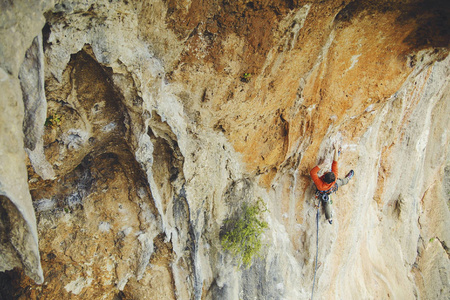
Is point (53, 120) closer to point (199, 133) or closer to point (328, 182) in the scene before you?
point (199, 133)

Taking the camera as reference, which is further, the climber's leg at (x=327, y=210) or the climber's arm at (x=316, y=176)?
the climber's leg at (x=327, y=210)

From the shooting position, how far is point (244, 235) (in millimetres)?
5367

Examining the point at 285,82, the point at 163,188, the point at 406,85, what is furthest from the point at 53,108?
the point at 406,85

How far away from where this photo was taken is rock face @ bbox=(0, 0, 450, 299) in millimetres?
2758

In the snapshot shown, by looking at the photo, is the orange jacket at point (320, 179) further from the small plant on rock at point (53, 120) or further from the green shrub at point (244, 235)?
the small plant on rock at point (53, 120)

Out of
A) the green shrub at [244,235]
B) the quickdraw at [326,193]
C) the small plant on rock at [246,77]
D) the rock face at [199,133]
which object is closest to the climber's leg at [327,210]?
the quickdraw at [326,193]

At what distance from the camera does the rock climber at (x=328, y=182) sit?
17.1ft

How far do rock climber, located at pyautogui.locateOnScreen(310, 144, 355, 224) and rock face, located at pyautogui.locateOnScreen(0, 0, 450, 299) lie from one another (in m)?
0.19

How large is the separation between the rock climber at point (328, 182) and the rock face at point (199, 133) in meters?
0.19

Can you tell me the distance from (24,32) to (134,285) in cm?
466

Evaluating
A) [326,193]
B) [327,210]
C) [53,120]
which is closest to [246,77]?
[53,120]

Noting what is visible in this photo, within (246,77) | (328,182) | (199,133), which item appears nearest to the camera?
(246,77)

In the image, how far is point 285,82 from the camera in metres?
4.54

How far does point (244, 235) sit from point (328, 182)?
1.87m
